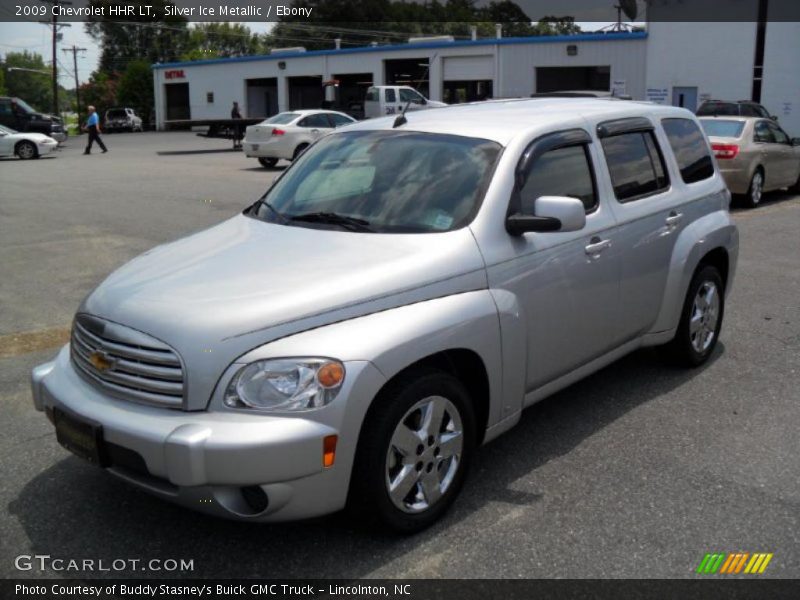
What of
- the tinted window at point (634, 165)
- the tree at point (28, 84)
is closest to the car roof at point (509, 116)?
the tinted window at point (634, 165)

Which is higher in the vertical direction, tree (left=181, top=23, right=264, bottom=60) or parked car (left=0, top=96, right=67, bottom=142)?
tree (left=181, top=23, right=264, bottom=60)

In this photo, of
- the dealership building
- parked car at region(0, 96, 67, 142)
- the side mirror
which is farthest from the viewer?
parked car at region(0, 96, 67, 142)

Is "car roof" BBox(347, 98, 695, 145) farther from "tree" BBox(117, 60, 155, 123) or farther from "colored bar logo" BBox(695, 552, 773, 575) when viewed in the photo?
"tree" BBox(117, 60, 155, 123)

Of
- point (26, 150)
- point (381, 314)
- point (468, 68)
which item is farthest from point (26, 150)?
point (381, 314)

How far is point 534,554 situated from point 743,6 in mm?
35347

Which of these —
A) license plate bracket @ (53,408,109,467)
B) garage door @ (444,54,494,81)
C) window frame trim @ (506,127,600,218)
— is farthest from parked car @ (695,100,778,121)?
license plate bracket @ (53,408,109,467)

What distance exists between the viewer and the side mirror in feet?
13.4

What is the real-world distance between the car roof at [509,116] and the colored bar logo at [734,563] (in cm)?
221

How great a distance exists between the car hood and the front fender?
6.44 feet

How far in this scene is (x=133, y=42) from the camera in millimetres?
102375

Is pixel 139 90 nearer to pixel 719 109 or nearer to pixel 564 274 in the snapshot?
pixel 719 109

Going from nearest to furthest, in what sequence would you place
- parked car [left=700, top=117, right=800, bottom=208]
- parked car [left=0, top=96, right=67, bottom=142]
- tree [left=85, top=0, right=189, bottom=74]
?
parked car [left=700, top=117, right=800, bottom=208] → parked car [left=0, top=96, right=67, bottom=142] → tree [left=85, top=0, right=189, bottom=74]

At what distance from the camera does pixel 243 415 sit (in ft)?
10.6

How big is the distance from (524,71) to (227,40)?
7749cm
